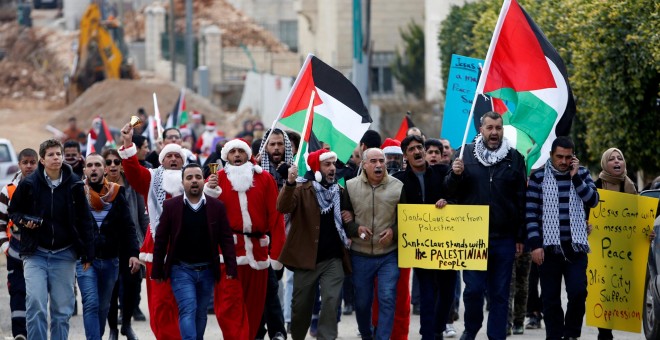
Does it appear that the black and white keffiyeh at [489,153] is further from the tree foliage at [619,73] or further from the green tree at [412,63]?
the green tree at [412,63]

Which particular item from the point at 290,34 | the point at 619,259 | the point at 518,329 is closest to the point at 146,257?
the point at 518,329

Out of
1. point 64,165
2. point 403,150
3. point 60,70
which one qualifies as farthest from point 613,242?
point 60,70

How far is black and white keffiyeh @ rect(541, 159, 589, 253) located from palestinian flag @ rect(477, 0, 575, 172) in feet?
1.56

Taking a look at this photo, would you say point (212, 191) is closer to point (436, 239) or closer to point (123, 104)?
point (436, 239)

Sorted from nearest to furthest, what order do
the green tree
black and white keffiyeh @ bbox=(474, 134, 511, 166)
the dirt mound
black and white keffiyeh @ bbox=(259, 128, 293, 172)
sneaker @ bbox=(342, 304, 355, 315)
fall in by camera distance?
1. black and white keffiyeh @ bbox=(474, 134, 511, 166)
2. black and white keffiyeh @ bbox=(259, 128, 293, 172)
3. sneaker @ bbox=(342, 304, 355, 315)
4. the green tree
5. the dirt mound

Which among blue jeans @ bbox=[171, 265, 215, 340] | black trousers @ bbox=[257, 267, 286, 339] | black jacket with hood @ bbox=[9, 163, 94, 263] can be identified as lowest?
black trousers @ bbox=[257, 267, 286, 339]

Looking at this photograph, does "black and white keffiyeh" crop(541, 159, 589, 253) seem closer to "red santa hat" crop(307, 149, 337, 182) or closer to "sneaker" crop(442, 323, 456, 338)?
"red santa hat" crop(307, 149, 337, 182)

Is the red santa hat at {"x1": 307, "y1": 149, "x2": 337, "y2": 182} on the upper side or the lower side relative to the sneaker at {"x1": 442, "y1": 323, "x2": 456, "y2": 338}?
upper

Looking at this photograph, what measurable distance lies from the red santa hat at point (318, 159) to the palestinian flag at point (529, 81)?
4.36ft

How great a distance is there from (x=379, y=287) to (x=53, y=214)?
2.63 meters

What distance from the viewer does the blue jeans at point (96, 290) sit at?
1137 cm

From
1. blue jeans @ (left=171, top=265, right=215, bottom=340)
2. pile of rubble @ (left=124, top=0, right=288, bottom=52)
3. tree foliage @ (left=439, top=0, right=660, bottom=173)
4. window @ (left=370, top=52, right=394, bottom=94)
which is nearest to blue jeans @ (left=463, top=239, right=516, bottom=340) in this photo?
blue jeans @ (left=171, top=265, right=215, bottom=340)

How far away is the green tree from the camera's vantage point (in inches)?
1928

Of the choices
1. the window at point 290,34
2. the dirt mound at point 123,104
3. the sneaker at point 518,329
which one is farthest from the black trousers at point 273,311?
the window at point 290,34
